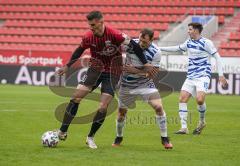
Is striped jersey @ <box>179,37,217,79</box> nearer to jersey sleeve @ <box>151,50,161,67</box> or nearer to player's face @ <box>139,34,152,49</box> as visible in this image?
jersey sleeve @ <box>151,50,161,67</box>

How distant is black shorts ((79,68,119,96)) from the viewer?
34.2ft

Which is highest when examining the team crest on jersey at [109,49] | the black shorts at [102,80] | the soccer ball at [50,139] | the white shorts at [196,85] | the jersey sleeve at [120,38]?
the jersey sleeve at [120,38]

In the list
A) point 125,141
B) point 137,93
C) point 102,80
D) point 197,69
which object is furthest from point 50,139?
point 197,69

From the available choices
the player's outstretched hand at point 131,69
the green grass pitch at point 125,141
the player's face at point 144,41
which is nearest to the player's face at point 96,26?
the player's face at point 144,41

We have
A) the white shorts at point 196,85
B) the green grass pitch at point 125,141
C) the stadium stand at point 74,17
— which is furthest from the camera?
the stadium stand at point 74,17

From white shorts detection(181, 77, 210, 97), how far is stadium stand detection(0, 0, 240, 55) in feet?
58.3

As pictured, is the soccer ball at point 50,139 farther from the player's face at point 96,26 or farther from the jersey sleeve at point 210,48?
the jersey sleeve at point 210,48

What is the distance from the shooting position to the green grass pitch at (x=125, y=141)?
29.9 ft

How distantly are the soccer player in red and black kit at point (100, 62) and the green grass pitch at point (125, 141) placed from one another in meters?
0.51

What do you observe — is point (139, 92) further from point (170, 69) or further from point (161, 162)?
point (170, 69)

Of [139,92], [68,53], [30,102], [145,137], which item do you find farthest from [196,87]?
[68,53]

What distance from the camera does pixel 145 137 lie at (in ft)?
40.7

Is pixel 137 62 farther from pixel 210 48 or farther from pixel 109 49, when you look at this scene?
pixel 210 48

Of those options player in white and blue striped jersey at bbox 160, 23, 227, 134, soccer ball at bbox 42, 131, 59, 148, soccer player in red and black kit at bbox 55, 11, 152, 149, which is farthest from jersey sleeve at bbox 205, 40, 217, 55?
soccer ball at bbox 42, 131, 59, 148
